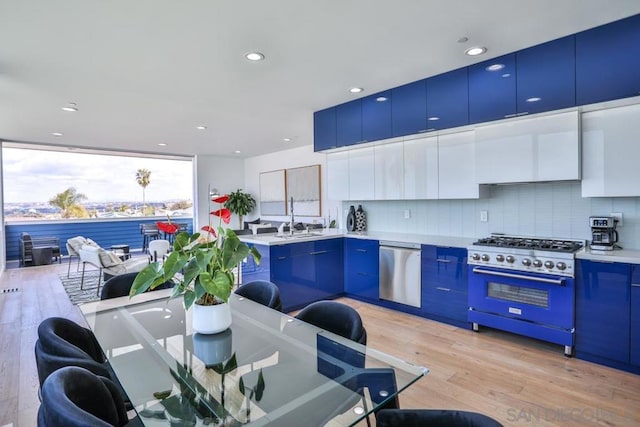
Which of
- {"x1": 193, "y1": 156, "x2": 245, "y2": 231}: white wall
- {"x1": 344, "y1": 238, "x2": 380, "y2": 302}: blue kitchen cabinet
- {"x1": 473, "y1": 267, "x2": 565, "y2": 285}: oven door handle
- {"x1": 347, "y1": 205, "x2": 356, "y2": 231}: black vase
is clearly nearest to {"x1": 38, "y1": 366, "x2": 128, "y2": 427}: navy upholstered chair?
{"x1": 473, "y1": 267, "x2": 565, "y2": 285}: oven door handle

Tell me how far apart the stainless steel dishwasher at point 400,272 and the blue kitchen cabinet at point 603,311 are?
1.45m

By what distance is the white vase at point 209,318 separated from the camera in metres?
1.72

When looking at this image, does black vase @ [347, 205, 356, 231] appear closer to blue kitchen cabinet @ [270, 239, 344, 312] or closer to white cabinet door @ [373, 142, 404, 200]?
blue kitchen cabinet @ [270, 239, 344, 312]

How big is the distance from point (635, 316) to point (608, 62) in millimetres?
1885

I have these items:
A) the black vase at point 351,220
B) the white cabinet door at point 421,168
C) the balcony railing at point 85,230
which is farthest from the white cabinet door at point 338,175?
the balcony railing at point 85,230

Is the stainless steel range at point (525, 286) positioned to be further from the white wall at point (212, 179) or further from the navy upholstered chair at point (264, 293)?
the white wall at point (212, 179)

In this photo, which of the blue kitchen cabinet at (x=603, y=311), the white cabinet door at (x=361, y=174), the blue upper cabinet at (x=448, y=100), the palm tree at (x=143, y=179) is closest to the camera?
the blue kitchen cabinet at (x=603, y=311)

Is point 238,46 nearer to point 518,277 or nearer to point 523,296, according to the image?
point 518,277

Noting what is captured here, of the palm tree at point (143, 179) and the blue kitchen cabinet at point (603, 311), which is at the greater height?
the palm tree at point (143, 179)

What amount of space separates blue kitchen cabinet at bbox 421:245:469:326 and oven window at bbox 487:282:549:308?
A: 28 cm

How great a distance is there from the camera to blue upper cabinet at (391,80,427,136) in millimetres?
A: 3619

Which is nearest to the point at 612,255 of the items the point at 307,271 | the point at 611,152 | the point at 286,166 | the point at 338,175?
the point at 611,152

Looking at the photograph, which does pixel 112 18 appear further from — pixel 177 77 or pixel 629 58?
pixel 629 58

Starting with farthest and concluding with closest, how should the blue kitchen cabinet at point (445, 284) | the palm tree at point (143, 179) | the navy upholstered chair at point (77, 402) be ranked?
the palm tree at point (143, 179), the blue kitchen cabinet at point (445, 284), the navy upholstered chair at point (77, 402)
